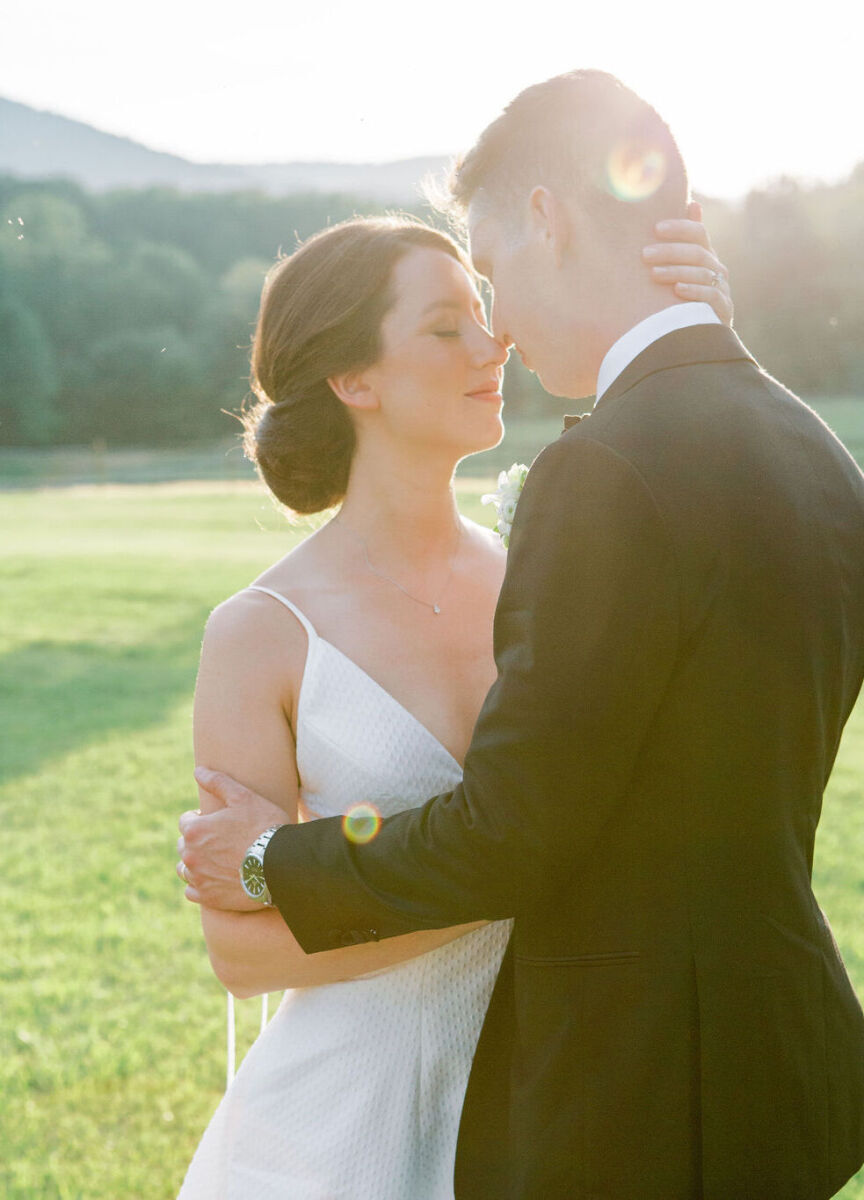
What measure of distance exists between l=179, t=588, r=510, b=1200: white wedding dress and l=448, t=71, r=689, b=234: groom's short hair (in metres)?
1.06

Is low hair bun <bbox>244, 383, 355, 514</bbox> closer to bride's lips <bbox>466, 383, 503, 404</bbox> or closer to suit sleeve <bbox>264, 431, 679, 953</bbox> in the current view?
bride's lips <bbox>466, 383, 503, 404</bbox>

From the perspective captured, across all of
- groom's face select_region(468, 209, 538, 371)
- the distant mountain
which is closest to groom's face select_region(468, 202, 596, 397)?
groom's face select_region(468, 209, 538, 371)

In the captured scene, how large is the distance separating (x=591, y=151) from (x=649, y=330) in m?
0.34

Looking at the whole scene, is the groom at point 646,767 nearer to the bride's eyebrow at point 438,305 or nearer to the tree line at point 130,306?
the bride's eyebrow at point 438,305

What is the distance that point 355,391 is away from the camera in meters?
2.82

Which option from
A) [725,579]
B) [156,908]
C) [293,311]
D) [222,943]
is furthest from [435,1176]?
[156,908]

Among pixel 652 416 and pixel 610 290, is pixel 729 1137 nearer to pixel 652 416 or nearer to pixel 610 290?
pixel 652 416

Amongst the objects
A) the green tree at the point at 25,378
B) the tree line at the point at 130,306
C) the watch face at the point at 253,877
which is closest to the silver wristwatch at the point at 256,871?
the watch face at the point at 253,877

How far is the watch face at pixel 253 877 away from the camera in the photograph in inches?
83.7

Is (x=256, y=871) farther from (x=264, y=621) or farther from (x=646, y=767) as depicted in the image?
(x=646, y=767)

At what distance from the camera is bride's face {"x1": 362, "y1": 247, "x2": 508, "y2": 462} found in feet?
9.05

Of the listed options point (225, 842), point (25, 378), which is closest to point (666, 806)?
point (225, 842)

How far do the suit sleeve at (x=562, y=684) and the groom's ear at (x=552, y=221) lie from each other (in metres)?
0.46

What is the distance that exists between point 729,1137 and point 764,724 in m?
0.65
